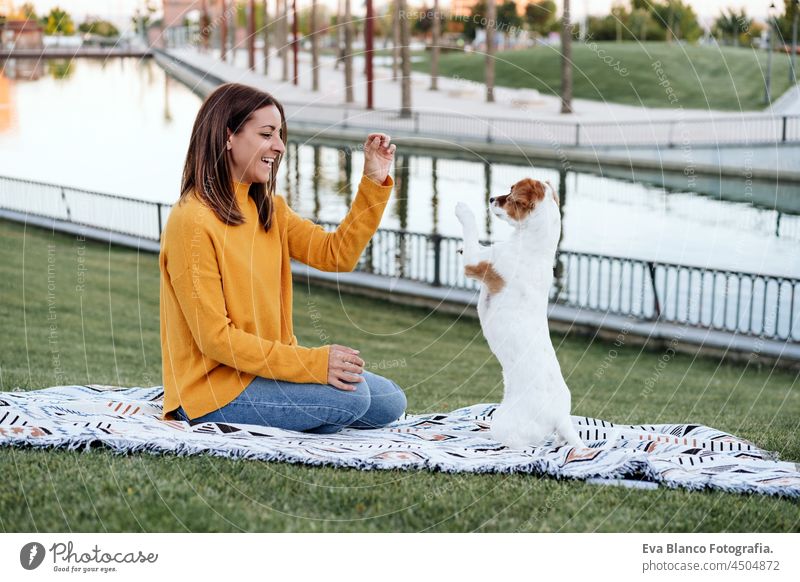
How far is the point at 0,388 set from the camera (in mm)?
6723

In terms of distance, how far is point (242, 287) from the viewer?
4648 mm

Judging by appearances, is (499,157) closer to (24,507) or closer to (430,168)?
(430,168)

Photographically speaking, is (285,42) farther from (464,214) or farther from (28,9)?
(464,214)

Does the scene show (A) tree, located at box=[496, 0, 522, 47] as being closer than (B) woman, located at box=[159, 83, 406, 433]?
No

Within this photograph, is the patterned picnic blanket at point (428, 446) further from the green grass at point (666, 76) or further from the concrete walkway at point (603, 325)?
the green grass at point (666, 76)

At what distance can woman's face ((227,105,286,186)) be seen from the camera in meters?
4.64

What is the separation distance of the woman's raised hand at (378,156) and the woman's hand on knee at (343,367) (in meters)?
0.79

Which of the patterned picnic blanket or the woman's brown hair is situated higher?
the woman's brown hair

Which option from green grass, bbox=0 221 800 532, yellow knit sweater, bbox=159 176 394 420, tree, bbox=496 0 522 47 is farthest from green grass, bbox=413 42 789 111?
yellow knit sweater, bbox=159 176 394 420

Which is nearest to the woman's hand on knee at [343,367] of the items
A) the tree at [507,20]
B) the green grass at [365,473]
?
the green grass at [365,473]

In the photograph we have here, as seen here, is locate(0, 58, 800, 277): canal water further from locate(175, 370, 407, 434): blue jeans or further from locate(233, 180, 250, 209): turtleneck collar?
locate(175, 370, 407, 434): blue jeans

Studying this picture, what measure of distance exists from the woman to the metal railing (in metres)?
5.35

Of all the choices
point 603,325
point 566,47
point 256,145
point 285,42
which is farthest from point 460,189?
point 285,42

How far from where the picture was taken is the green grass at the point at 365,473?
4.07m
